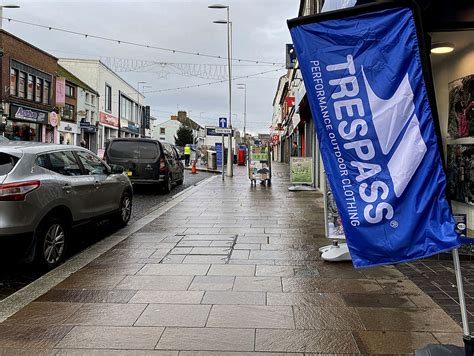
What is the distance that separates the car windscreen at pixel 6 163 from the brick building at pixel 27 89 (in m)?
24.9

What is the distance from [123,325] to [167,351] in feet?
2.16

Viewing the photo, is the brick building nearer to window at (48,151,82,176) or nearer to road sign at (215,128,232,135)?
road sign at (215,128,232,135)

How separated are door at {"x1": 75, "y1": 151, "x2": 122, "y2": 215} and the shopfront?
24853 millimetres

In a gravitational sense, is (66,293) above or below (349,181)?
below

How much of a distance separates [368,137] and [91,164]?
5.68 metres

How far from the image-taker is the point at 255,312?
4.18 meters

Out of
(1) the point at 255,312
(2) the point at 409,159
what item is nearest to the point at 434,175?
(2) the point at 409,159

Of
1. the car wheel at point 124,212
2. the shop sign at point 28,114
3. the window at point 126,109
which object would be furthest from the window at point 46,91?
the car wheel at point 124,212

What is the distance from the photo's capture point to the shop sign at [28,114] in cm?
3133

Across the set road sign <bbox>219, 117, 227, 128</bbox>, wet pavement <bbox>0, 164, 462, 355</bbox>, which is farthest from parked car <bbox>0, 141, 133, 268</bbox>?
road sign <bbox>219, 117, 227, 128</bbox>

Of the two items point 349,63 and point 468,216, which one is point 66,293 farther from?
point 468,216

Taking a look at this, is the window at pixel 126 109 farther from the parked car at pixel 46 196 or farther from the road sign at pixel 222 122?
the parked car at pixel 46 196

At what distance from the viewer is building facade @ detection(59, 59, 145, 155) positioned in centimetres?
5144

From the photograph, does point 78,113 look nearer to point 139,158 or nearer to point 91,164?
point 139,158
